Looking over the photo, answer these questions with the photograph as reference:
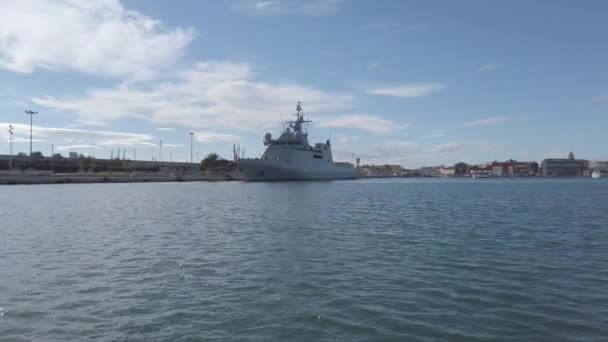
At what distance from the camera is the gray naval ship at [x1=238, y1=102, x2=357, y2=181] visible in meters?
101

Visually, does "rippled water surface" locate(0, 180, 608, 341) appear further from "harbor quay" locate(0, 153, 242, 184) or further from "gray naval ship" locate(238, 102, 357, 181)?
"harbor quay" locate(0, 153, 242, 184)

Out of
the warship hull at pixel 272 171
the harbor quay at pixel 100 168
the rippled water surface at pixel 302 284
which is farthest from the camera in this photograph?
the harbor quay at pixel 100 168

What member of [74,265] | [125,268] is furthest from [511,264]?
[74,265]

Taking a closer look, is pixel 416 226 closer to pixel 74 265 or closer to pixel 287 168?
pixel 74 265

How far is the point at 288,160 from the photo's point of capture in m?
104

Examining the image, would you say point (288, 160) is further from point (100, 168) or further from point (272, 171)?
point (100, 168)

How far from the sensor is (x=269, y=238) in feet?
65.8

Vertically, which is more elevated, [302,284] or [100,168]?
[100,168]

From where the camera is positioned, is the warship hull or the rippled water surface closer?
the rippled water surface

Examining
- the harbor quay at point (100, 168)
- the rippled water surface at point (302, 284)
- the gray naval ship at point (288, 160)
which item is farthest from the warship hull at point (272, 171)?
the rippled water surface at point (302, 284)

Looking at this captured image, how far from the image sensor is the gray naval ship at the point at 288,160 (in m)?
101

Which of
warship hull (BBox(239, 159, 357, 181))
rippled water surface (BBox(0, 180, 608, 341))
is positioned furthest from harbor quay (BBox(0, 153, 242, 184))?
rippled water surface (BBox(0, 180, 608, 341))

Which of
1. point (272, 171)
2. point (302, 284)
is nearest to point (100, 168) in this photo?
point (272, 171)

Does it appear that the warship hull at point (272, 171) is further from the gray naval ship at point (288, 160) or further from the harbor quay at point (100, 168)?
the harbor quay at point (100, 168)
